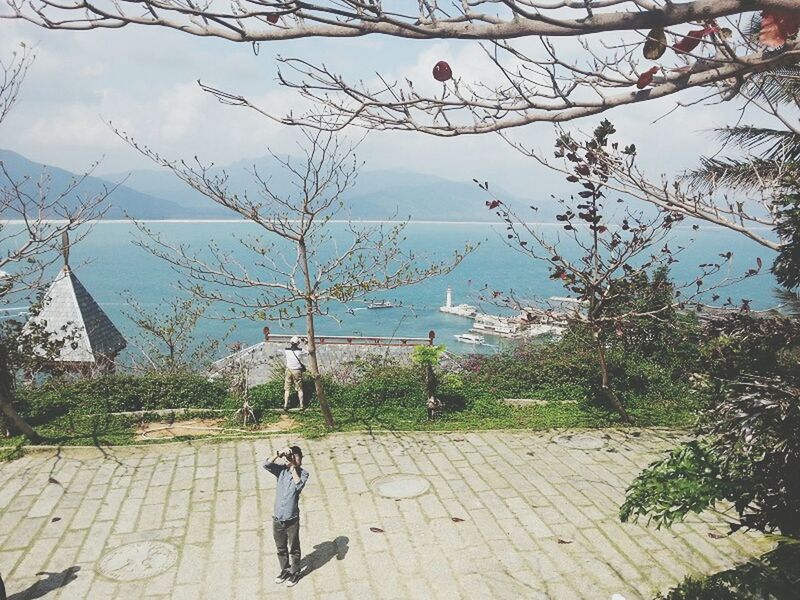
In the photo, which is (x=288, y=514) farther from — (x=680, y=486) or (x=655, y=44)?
(x=655, y=44)

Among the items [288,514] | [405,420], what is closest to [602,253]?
[405,420]

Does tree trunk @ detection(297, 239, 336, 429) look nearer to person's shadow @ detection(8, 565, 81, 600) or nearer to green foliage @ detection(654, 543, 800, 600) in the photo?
person's shadow @ detection(8, 565, 81, 600)

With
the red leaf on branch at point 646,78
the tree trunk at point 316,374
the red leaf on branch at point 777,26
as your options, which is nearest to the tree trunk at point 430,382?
the tree trunk at point 316,374

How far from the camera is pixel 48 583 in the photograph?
617cm

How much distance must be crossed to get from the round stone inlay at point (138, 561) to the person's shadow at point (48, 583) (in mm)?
261

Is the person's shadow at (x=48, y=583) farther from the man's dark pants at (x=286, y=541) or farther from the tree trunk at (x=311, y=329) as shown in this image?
the tree trunk at (x=311, y=329)

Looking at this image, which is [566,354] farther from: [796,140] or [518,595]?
[518,595]

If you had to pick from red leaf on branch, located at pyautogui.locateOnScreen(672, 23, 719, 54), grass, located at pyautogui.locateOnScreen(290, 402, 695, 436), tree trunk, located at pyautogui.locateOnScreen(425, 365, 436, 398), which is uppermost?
red leaf on branch, located at pyautogui.locateOnScreen(672, 23, 719, 54)

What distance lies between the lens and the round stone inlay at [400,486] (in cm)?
818

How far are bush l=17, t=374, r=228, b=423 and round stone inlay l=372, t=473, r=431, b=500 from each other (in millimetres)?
4739

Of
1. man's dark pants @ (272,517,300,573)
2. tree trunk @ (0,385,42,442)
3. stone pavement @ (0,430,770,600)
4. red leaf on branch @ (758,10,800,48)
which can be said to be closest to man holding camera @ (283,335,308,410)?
stone pavement @ (0,430,770,600)

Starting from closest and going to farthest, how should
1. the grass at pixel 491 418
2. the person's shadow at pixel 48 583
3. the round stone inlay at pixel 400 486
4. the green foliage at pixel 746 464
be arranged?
1. the green foliage at pixel 746 464
2. the person's shadow at pixel 48 583
3. the round stone inlay at pixel 400 486
4. the grass at pixel 491 418

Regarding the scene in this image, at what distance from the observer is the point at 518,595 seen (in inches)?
235

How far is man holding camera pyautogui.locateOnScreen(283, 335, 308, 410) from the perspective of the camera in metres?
11.4
